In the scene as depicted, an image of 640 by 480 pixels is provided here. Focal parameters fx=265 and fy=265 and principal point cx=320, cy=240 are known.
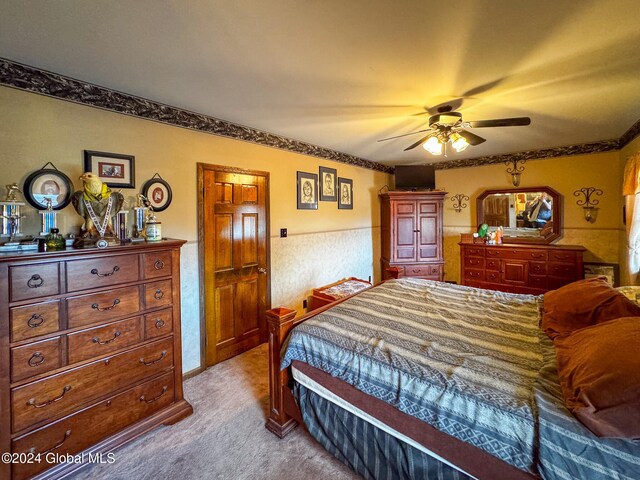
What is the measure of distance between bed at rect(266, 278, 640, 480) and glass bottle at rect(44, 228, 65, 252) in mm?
1384

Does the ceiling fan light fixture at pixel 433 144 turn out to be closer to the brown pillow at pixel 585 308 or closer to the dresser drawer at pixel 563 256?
the brown pillow at pixel 585 308

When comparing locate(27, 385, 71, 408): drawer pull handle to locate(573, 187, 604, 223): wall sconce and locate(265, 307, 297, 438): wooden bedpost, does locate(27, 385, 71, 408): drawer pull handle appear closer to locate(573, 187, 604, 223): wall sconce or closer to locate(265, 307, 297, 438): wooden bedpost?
locate(265, 307, 297, 438): wooden bedpost

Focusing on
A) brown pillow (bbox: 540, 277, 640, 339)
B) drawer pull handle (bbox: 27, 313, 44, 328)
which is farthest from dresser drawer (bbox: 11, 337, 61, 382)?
brown pillow (bbox: 540, 277, 640, 339)

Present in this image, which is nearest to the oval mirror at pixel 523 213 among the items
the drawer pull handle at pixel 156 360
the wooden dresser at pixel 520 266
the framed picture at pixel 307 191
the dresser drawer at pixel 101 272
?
the wooden dresser at pixel 520 266

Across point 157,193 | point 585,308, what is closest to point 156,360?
point 157,193

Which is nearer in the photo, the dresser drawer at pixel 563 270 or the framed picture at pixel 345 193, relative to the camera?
the dresser drawer at pixel 563 270

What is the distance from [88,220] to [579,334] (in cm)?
300

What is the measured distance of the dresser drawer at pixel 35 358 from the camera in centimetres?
141

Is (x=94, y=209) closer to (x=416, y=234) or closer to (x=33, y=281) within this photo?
(x=33, y=281)

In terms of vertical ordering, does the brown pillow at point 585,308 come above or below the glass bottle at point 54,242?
below

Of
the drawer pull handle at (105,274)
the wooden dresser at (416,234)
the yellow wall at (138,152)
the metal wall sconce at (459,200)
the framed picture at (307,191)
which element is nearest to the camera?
the drawer pull handle at (105,274)

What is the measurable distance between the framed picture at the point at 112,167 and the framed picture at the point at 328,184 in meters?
2.39

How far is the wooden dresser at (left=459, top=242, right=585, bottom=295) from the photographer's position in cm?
369

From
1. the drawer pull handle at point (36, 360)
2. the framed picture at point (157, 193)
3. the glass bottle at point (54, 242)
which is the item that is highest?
the framed picture at point (157, 193)
